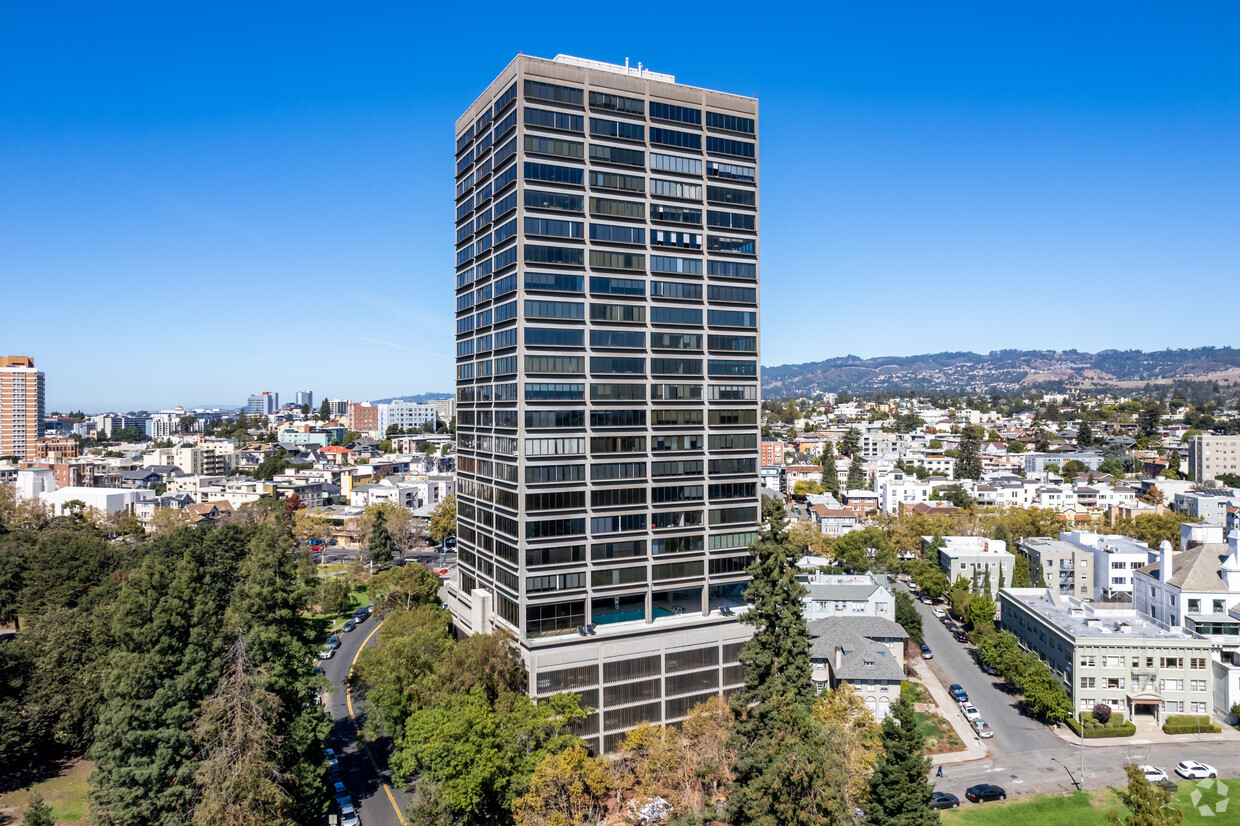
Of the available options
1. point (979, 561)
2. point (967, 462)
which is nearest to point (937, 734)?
point (979, 561)

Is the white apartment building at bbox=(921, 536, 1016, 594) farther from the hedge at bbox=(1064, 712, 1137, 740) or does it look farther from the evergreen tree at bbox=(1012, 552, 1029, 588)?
the hedge at bbox=(1064, 712, 1137, 740)

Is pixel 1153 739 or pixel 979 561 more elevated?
pixel 979 561

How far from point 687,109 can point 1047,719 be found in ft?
187

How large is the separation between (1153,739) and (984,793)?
1982 centimetres

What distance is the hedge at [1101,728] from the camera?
58.5 meters

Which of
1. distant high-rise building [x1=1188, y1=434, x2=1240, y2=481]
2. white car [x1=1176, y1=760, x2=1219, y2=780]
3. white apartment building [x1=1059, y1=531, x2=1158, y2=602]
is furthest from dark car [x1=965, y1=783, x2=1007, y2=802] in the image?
distant high-rise building [x1=1188, y1=434, x2=1240, y2=481]

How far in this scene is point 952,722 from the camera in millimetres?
60875

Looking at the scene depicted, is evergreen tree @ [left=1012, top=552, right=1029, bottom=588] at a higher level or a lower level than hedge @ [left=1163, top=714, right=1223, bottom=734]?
higher

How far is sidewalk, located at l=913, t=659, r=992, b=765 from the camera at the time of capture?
55000 millimetres

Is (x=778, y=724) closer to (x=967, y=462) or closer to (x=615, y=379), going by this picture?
(x=615, y=379)

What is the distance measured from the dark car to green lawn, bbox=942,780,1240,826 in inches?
16.7

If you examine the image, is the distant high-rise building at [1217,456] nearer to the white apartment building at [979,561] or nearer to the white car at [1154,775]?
the white apartment building at [979,561]

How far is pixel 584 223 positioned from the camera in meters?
54.0

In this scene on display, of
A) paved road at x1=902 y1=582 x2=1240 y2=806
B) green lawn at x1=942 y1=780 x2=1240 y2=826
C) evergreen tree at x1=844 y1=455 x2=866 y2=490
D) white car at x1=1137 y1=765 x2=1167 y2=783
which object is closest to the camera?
green lawn at x1=942 y1=780 x2=1240 y2=826
